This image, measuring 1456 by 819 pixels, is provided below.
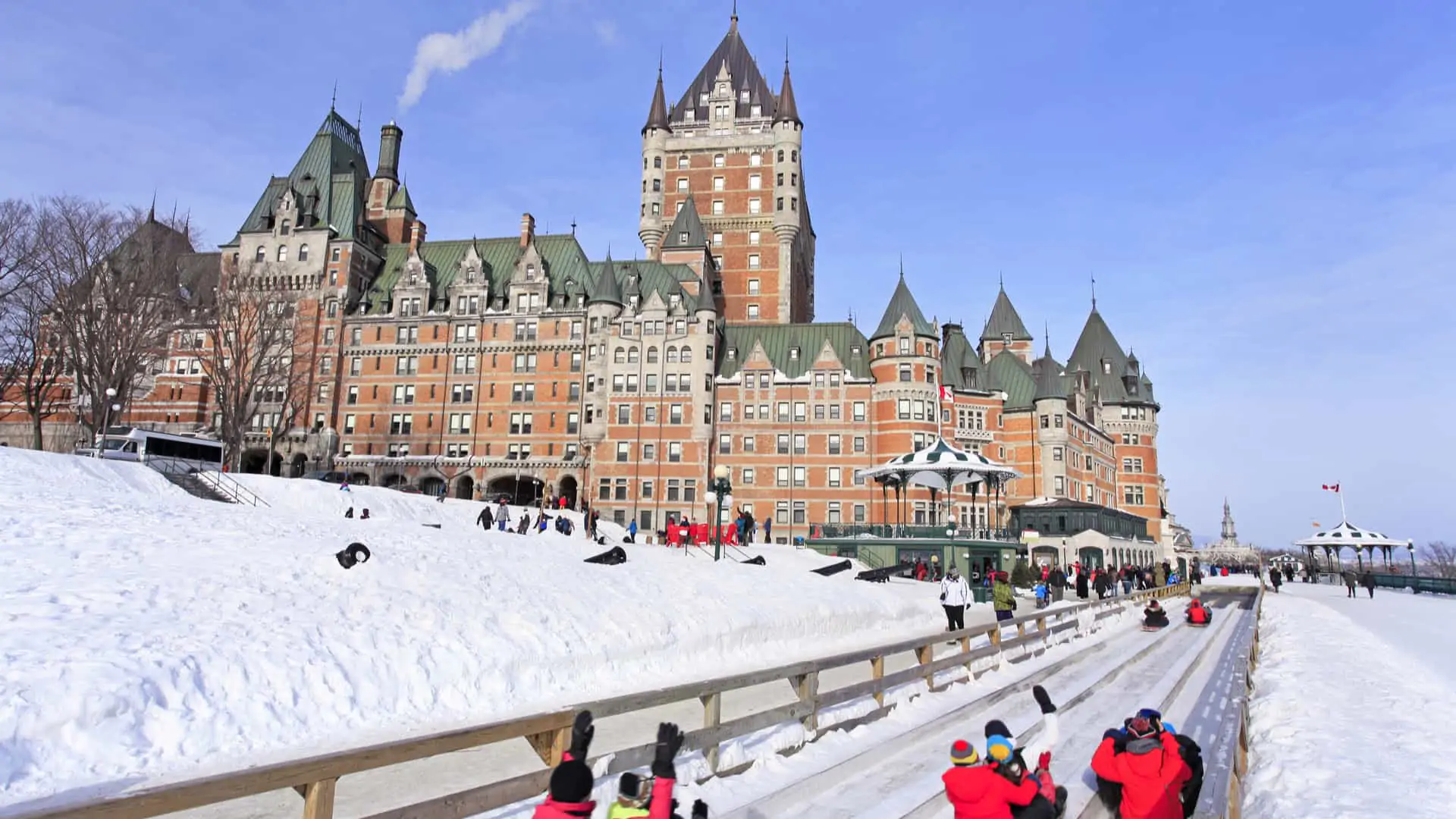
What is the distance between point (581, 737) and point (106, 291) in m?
44.9

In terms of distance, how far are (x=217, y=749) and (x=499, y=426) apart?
57.8 meters

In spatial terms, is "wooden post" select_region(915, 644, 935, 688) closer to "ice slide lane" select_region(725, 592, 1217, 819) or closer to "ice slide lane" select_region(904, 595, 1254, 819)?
"ice slide lane" select_region(725, 592, 1217, 819)

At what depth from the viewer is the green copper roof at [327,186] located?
7281 cm

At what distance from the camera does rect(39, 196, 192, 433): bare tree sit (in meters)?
38.2

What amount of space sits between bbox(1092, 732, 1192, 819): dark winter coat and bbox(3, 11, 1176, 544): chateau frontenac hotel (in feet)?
162

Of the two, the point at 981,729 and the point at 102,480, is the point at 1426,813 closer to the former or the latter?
the point at 981,729

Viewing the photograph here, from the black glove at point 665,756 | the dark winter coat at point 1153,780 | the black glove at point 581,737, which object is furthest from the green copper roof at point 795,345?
the black glove at point 665,756

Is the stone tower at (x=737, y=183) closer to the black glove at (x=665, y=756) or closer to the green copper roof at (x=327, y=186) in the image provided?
the green copper roof at (x=327, y=186)

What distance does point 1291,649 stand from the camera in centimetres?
1858

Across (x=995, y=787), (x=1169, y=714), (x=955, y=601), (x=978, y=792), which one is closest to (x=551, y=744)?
(x=978, y=792)

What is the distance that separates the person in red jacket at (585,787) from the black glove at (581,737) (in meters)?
0.12

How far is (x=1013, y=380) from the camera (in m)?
72.8

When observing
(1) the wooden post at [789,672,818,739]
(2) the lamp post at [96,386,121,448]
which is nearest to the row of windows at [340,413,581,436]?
(2) the lamp post at [96,386,121,448]

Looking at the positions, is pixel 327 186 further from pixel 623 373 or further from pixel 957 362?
pixel 957 362
